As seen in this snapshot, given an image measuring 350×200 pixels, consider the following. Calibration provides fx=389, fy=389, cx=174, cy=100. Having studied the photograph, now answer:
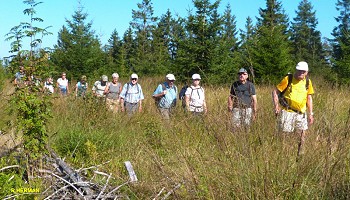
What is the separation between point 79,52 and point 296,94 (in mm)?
18346

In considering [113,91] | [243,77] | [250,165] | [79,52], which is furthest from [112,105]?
[79,52]

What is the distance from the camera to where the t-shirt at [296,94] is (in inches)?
232

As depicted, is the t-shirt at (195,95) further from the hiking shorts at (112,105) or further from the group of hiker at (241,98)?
the hiking shorts at (112,105)

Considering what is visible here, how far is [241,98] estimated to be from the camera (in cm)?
542

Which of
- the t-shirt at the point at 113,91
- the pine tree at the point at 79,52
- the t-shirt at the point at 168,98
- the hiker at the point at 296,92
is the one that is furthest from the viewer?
the pine tree at the point at 79,52

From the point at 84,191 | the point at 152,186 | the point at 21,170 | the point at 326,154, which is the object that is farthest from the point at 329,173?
the point at 21,170

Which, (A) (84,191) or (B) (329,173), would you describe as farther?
(A) (84,191)

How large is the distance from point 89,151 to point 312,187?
3.23m

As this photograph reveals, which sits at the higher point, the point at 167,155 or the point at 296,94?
the point at 296,94

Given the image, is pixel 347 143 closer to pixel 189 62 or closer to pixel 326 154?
pixel 326 154

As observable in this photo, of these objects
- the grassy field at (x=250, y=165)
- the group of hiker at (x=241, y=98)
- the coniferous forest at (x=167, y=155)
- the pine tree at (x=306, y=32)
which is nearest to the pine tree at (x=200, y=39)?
the group of hiker at (x=241, y=98)

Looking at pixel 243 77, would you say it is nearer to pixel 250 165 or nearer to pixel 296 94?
pixel 296 94

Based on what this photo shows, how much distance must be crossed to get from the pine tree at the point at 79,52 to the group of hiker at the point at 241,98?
11779 millimetres

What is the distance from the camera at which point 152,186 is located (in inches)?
149
